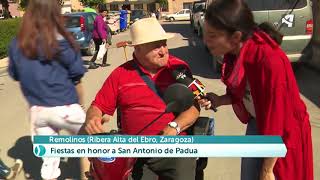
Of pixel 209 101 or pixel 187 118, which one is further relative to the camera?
pixel 209 101

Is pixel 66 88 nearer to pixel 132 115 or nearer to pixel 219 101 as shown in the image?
pixel 132 115

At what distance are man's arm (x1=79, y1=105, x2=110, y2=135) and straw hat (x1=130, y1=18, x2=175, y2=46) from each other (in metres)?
0.49

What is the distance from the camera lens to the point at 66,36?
3.75m

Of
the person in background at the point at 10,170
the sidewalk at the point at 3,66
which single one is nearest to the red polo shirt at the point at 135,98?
the person in background at the point at 10,170

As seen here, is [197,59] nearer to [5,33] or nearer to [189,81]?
[5,33]

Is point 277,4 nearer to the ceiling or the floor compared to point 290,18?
nearer to the ceiling

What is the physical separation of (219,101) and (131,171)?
68 cm

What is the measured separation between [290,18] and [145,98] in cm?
691

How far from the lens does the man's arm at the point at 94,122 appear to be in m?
2.66

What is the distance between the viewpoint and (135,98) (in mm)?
2891

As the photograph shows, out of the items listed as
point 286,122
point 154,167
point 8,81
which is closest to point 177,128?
point 154,167

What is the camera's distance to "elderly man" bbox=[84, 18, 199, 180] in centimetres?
274

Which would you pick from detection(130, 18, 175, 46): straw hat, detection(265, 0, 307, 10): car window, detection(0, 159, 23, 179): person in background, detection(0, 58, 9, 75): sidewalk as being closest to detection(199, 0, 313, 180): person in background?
detection(130, 18, 175, 46): straw hat

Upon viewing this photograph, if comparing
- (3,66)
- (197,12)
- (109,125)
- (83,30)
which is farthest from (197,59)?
(197,12)
